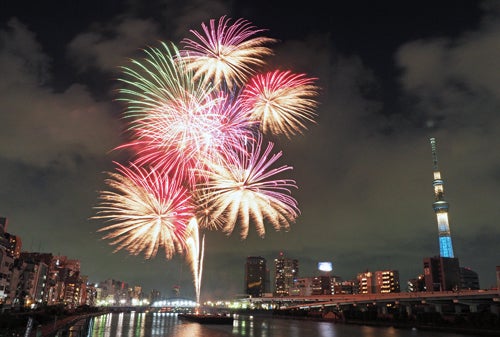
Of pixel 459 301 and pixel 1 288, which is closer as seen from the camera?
pixel 1 288

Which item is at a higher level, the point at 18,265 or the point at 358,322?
the point at 18,265

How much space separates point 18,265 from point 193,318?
52175 mm

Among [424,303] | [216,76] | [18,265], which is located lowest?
[424,303]

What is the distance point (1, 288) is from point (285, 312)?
396ft

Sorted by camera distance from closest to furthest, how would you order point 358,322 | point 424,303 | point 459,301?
point 459,301
point 424,303
point 358,322

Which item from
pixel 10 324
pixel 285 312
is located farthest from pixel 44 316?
pixel 285 312

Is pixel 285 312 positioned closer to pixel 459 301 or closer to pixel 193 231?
pixel 459 301

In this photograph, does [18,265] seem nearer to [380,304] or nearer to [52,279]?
[52,279]

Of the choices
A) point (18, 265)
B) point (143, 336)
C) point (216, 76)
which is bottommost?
point (143, 336)

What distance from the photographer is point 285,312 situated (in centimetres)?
18800

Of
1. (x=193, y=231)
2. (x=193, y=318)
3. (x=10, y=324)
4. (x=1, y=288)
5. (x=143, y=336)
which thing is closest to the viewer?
(x=10, y=324)

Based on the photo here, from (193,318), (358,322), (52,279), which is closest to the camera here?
(358,322)

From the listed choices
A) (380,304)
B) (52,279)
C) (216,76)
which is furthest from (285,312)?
(216,76)

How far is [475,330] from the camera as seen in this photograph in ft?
261
